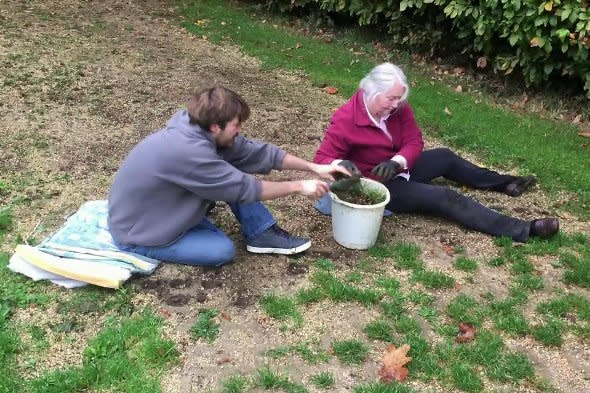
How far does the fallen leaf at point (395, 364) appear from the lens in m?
2.96

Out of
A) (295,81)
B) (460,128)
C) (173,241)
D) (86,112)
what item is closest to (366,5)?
(295,81)

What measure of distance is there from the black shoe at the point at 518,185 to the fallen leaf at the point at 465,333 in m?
1.77

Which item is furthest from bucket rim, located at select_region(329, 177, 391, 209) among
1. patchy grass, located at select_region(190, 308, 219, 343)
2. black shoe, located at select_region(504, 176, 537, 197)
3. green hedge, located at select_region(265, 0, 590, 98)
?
green hedge, located at select_region(265, 0, 590, 98)

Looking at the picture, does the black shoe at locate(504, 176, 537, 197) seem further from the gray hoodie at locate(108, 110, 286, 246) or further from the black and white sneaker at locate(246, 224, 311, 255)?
the gray hoodie at locate(108, 110, 286, 246)

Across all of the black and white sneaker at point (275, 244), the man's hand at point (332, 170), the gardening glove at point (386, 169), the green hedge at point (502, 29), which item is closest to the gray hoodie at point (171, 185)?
the black and white sneaker at point (275, 244)

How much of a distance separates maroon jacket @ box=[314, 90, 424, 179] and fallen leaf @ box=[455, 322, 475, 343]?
1170 millimetres

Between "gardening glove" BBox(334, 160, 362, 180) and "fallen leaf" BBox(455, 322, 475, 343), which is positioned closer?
"fallen leaf" BBox(455, 322, 475, 343)

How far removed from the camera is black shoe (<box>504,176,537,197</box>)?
4820 mm

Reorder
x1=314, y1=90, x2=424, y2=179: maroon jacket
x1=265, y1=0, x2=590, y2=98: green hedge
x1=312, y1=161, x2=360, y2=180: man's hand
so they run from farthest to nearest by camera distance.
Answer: x1=265, y1=0, x2=590, y2=98: green hedge, x1=314, y1=90, x2=424, y2=179: maroon jacket, x1=312, y1=161, x2=360, y2=180: man's hand

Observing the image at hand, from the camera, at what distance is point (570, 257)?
402 centimetres

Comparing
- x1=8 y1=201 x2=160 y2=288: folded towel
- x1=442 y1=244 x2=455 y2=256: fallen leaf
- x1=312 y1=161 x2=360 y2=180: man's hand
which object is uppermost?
x1=312 y1=161 x2=360 y2=180: man's hand

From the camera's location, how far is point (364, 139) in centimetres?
411

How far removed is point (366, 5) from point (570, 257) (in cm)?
486

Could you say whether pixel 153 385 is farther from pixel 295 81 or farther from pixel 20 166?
pixel 295 81
